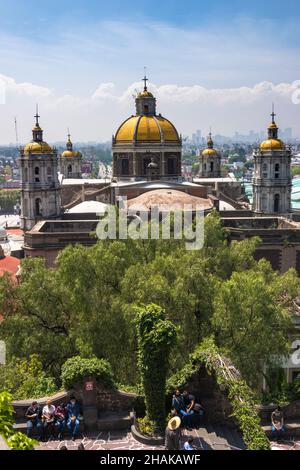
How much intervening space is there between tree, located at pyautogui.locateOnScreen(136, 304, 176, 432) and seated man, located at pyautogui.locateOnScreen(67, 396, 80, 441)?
1.82 m

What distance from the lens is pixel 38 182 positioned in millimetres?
41656

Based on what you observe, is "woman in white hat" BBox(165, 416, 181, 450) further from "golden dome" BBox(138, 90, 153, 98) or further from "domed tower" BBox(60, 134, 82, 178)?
"domed tower" BBox(60, 134, 82, 178)

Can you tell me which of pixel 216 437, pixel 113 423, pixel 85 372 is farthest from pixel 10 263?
pixel 216 437

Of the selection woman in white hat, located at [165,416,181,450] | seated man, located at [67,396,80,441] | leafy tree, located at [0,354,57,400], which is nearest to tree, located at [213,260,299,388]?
woman in white hat, located at [165,416,181,450]

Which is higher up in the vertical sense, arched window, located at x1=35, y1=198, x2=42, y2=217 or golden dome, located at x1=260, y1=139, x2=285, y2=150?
golden dome, located at x1=260, y1=139, x2=285, y2=150

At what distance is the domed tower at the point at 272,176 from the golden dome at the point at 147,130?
8.00 m

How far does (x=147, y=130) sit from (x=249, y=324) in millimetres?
32971

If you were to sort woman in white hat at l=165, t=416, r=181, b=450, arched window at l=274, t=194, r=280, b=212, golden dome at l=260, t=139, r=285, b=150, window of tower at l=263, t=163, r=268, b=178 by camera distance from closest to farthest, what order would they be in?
woman in white hat at l=165, t=416, r=181, b=450 → golden dome at l=260, t=139, r=285, b=150 → window of tower at l=263, t=163, r=268, b=178 → arched window at l=274, t=194, r=280, b=212

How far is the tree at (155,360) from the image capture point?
13070mm

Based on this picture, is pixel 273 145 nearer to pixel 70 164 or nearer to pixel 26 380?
pixel 70 164

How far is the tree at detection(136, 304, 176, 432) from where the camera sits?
13.1 meters
